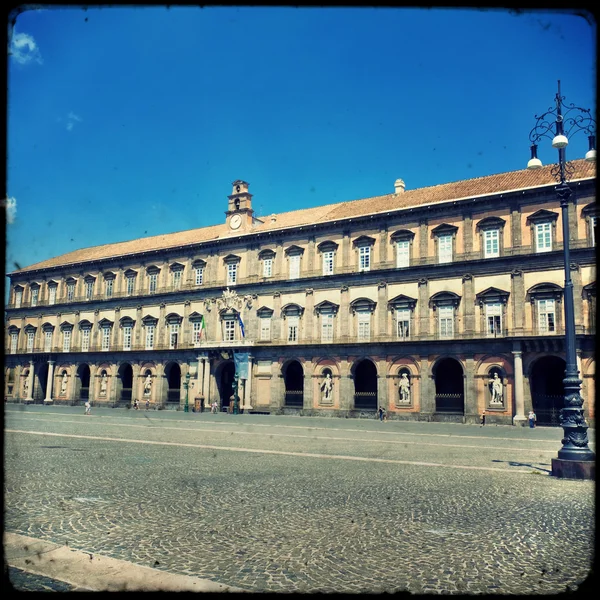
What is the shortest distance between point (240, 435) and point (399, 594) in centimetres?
1744

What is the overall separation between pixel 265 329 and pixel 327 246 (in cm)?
769

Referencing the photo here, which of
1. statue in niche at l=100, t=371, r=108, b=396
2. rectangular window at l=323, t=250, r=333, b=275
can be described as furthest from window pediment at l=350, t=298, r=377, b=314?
statue in niche at l=100, t=371, r=108, b=396

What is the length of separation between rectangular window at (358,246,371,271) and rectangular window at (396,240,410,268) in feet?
6.87

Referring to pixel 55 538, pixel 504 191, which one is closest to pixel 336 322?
pixel 504 191

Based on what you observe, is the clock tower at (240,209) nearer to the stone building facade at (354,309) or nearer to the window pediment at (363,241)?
the stone building facade at (354,309)

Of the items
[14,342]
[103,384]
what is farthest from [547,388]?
[14,342]

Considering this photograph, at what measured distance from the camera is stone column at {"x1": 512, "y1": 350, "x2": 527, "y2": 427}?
31175 millimetres

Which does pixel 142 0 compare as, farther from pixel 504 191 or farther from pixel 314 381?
pixel 314 381

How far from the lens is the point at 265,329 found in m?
42.3

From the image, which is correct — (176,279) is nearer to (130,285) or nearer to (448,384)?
(130,285)

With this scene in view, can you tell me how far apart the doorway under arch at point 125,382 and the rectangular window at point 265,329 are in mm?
14844

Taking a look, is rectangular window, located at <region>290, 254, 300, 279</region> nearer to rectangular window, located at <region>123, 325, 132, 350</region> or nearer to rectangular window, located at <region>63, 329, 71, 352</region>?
rectangular window, located at <region>123, 325, 132, 350</region>

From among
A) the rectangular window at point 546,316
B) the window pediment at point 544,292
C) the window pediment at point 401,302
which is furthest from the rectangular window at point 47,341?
the rectangular window at point 546,316

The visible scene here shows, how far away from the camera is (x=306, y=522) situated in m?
7.29
